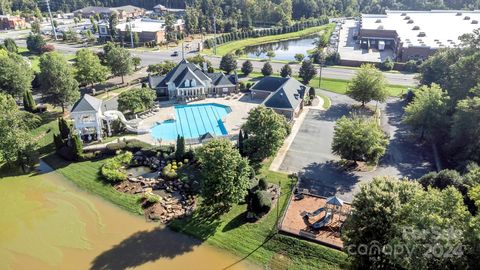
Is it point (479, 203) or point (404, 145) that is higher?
point (479, 203)

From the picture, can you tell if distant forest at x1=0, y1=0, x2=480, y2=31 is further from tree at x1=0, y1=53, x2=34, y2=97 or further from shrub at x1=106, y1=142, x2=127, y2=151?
shrub at x1=106, y1=142, x2=127, y2=151

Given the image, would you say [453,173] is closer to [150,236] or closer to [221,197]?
[221,197]

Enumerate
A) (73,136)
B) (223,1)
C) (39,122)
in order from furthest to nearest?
(223,1), (39,122), (73,136)

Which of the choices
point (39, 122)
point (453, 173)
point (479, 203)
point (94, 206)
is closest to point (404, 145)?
point (453, 173)

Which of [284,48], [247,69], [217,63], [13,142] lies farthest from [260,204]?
[284,48]

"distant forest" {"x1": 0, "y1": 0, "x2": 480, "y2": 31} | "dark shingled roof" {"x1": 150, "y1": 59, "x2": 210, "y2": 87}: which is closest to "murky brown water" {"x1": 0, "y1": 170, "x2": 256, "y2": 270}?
"dark shingled roof" {"x1": 150, "y1": 59, "x2": 210, "y2": 87}

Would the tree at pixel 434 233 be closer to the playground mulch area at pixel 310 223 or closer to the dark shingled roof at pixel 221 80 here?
the playground mulch area at pixel 310 223
